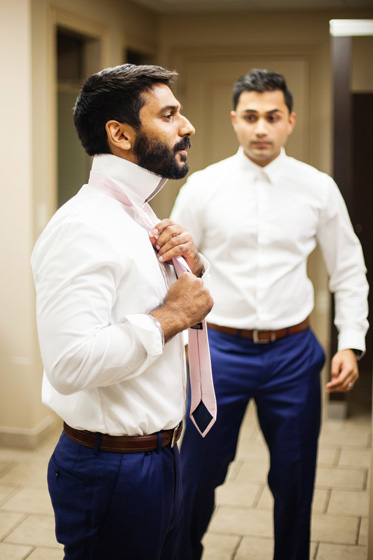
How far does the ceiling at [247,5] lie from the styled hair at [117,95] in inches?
144

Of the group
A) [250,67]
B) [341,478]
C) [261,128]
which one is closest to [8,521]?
[341,478]

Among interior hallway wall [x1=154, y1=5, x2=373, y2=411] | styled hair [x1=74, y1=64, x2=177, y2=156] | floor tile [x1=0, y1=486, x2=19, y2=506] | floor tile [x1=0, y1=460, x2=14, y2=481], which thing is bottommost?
floor tile [x1=0, y1=486, x2=19, y2=506]

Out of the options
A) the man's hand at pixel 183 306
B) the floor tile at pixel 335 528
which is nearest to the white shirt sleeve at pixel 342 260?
the floor tile at pixel 335 528

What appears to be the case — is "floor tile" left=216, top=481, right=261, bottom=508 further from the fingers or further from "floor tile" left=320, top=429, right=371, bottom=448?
the fingers

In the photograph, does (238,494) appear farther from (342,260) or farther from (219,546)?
Result: (342,260)

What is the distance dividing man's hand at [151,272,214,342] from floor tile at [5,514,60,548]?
1698 millimetres

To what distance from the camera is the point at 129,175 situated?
157 cm

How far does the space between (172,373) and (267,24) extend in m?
4.28

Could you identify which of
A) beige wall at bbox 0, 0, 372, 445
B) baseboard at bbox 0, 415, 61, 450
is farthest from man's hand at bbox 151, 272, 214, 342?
baseboard at bbox 0, 415, 61, 450

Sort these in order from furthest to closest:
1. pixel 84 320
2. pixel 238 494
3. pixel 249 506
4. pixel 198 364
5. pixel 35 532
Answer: pixel 238 494, pixel 249 506, pixel 35 532, pixel 198 364, pixel 84 320

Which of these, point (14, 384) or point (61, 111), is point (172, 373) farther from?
point (61, 111)

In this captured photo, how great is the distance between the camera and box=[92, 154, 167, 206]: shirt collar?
5.11 feet

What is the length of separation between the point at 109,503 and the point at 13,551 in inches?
58.7

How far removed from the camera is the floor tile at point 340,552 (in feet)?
9.17
